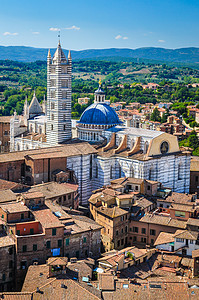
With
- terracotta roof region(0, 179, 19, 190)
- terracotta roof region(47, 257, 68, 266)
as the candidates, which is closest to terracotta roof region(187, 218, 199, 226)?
terracotta roof region(47, 257, 68, 266)

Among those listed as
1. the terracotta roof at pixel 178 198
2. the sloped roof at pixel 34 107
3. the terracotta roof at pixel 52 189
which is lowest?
the terracotta roof at pixel 178 198

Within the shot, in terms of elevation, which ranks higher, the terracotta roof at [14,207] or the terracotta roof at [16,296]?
the terracotta roof at [14,207]

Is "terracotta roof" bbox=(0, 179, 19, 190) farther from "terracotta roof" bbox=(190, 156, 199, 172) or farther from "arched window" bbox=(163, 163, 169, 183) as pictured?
"terracotta roof" bbox=(190, 156, 199, 172)

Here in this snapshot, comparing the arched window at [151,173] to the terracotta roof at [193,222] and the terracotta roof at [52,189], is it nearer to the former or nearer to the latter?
the terracotta roof at [52,189]

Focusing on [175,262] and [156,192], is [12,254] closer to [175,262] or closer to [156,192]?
[175,262]

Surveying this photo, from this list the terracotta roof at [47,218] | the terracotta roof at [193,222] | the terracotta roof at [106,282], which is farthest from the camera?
the terracotta roof at [193,222]

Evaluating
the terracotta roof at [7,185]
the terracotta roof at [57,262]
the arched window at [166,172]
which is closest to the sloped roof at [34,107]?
the arched window at [166,172]
